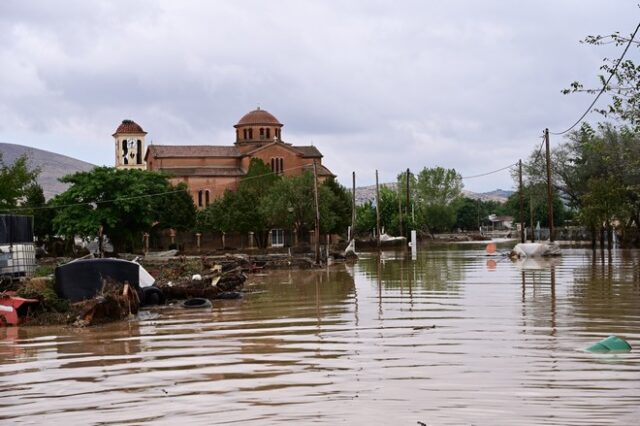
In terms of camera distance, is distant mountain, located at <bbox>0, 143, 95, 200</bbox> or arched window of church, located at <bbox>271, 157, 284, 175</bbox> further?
distant mountain, located at <bbox>0, 143, 95, 200</bbox>

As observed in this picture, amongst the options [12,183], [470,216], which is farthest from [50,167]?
[12,183]

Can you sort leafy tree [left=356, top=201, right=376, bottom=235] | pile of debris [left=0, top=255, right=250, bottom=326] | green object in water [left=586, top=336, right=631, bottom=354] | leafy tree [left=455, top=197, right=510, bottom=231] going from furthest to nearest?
leafy tree [left=455, top=197, right=510, bottom=231] → leafy tree [left=356, top=201, right=376, bottom=235] → pile of debris [left=0, top=255, right=250, bottom=326] → green object in water [left=586, top=336, right=631, bottom=354]

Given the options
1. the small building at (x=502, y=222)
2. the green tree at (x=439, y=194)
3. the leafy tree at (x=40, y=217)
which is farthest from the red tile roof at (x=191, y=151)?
the small building at (x=502, y=222)

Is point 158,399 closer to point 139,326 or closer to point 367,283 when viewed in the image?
point 139,326

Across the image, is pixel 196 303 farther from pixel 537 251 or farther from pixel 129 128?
pixel 129 128

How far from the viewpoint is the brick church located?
90.2 metres

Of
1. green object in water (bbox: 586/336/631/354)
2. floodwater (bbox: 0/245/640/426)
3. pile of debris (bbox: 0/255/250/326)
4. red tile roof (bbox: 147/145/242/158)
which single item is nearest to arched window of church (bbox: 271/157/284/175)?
red tile roof (bbox: 147/145/242/158)

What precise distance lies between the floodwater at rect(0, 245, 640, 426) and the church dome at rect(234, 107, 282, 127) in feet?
242

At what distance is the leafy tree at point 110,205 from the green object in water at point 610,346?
4998 centimetres

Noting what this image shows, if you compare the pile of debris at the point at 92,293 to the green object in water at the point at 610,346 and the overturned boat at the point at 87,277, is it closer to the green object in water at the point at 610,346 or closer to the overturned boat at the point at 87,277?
the overturned boat at the point at 87,277

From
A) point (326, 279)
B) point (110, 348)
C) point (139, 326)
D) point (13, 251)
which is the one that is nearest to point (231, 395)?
point (110, 348)

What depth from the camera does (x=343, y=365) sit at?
1277 centimetres

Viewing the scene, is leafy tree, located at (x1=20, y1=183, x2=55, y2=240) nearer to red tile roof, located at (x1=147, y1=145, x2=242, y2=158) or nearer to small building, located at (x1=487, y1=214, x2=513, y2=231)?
red tile roof, located at (x1=147, y1=145, x2=242, y2=158)

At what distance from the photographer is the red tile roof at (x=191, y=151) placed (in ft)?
303
